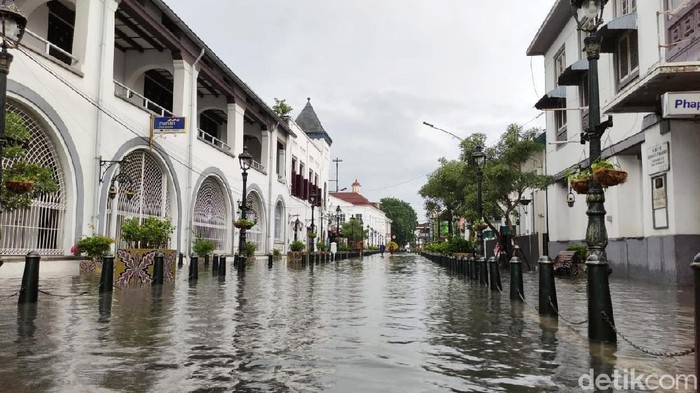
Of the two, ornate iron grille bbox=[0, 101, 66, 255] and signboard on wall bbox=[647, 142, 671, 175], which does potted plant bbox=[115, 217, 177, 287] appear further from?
signboard on wall bbox=[647, 142, 671, 175]

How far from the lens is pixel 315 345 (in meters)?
5.81

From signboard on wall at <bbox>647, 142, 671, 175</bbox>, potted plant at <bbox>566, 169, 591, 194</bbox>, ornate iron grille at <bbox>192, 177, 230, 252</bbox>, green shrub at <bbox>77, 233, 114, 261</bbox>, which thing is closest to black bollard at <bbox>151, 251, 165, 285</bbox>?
green shrub at <bbox>77, 233, 114, 261</bbox>

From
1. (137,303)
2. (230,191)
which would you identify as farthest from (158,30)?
(137,303)

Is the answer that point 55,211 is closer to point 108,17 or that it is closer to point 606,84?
point 108,17

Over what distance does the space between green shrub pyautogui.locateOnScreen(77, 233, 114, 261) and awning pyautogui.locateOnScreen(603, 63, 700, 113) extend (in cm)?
1604

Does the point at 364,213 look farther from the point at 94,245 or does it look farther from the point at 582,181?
the point at 582,181

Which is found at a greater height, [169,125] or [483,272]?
[169,125]

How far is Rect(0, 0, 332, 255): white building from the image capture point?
16344mm

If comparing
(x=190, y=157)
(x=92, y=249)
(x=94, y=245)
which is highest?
(x=190, y=157)

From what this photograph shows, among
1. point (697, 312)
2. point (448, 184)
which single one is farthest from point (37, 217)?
point (448, 184)

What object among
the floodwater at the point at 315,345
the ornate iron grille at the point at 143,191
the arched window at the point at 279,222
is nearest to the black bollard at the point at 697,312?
the floodwater at the point at 315,345

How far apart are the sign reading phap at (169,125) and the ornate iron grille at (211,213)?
6.29 metres

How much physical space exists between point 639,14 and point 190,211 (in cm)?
2061

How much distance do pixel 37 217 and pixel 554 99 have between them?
21.8m
